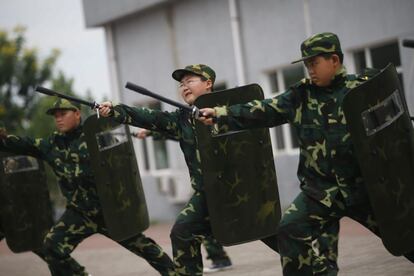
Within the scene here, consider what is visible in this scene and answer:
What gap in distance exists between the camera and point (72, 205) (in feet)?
30.5

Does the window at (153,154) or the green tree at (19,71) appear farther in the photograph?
the green tree at (19,71)

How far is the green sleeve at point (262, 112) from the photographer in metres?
6.31

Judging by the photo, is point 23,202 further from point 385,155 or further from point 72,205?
point 385,155

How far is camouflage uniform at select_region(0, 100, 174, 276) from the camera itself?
9156mm

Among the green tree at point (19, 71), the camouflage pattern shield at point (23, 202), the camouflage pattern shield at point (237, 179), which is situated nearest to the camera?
the camouflage pattern shield at point (237, 179)

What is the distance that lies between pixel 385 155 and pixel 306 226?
705 mm

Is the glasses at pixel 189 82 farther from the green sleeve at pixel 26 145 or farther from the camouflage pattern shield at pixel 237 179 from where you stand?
the green sleeve at pixel 26 145

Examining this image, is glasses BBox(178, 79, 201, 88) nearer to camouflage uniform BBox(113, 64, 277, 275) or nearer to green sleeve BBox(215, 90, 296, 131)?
camouflage uniform BBox(113, 64, 277, 275)

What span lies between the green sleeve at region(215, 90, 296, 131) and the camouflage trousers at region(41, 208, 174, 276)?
2.85 meters

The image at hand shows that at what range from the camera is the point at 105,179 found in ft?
29.2

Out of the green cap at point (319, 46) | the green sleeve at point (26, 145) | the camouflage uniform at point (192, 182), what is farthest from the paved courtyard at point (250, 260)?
the green cap at point (319, 46)

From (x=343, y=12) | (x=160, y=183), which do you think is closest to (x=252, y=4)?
(x=343, y=12)

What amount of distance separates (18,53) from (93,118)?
35.6 meters

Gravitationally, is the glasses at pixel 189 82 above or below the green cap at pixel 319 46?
below
